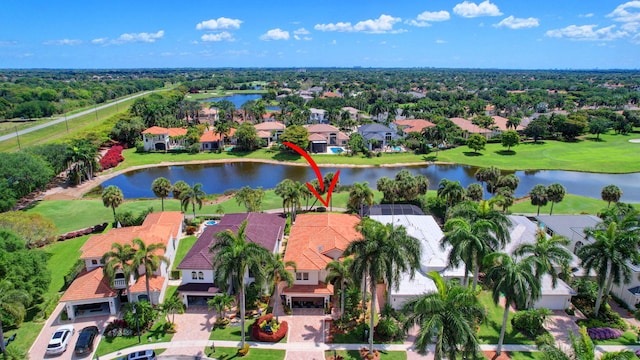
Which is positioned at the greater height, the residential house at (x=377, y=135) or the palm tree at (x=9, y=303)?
the residential house at (x=377, y=135)

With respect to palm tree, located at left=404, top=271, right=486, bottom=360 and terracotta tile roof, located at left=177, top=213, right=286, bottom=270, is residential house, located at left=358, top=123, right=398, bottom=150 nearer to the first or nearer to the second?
terracotta tile roof, located at left=177, top=213, right=286, bottom=270

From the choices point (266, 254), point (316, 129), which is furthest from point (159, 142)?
point (266, 254)

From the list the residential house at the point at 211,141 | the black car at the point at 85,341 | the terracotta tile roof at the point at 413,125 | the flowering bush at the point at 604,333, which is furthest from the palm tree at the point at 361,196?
the terracotta tile roof at the point at 413,125

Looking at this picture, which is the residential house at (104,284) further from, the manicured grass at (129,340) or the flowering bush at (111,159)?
the flowering bush at (111,159)

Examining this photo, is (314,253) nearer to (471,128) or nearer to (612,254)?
(612,254)

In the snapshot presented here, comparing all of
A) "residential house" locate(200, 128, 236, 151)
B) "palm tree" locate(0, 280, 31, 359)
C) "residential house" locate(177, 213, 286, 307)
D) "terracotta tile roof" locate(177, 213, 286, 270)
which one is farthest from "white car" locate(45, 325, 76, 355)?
"residential house" locate(200, 128, 236, 151)

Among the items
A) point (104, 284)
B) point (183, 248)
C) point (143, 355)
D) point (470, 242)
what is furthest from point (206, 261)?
point (470, 242)

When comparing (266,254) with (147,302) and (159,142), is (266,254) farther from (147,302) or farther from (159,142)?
(159,142)
